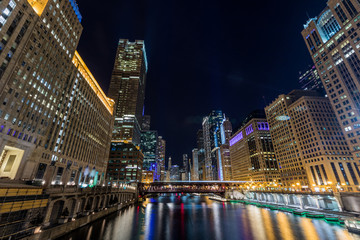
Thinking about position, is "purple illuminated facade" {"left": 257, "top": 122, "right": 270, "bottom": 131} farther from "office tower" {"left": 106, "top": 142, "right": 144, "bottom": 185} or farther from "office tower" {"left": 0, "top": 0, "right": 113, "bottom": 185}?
"office tower" {"left": 0, "top": 0, "right": 113, "bottom": 185}

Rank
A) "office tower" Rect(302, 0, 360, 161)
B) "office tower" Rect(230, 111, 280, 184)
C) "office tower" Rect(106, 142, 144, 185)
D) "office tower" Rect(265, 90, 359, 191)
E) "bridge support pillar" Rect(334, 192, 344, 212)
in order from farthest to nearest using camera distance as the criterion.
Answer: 1. "office tower" Rect(230, 111, 280, 184)
2. "office tower" Rect(106, 142, 144, 185)
3. "office tower" Rect(265, 90, 359, 191)
4. "office tower" Rect(302, 0, 360, 161)
5. "bridge support pillar" Rect(334, 192, 344, 212)

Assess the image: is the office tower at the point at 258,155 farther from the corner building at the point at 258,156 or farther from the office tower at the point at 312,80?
the office tower at the point at 312,80

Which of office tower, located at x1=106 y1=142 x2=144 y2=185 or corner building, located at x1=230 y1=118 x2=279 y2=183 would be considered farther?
corner building, located at x1=230 y1=118 x2=279 y2=183

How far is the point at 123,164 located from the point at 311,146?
14980 cm

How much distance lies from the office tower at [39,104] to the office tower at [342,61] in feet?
406

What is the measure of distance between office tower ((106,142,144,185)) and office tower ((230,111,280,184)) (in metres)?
119

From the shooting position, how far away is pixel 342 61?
85.1 m

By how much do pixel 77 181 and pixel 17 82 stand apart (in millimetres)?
54595

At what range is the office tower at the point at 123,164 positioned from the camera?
150m

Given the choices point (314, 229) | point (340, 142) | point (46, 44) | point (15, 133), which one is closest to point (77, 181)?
point (15, 133)

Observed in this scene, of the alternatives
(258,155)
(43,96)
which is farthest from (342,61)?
(43,96)

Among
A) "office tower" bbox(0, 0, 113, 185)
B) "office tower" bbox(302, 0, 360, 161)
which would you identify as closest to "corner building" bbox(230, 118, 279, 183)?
"office tower" bbox(302, 0, 360, 161)

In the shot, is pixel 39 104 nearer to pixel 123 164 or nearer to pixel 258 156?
pixel 123 164

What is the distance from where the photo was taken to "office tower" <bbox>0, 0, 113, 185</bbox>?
46.7m
